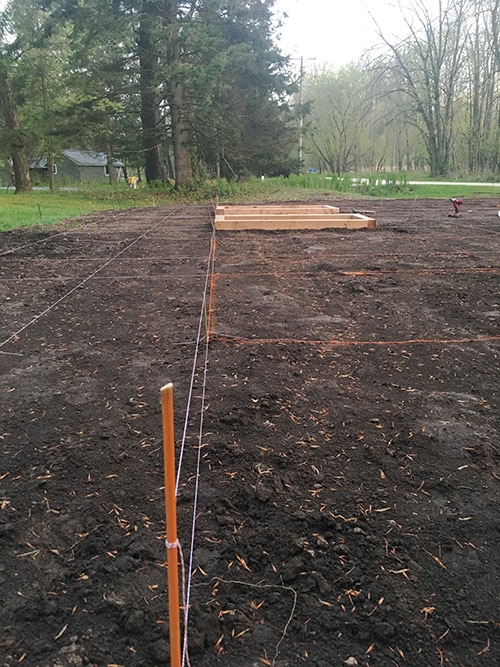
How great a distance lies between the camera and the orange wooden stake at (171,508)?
3.28ft

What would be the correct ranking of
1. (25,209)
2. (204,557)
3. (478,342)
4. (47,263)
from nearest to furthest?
(204,557), (478,342), (47,263), (25,209)

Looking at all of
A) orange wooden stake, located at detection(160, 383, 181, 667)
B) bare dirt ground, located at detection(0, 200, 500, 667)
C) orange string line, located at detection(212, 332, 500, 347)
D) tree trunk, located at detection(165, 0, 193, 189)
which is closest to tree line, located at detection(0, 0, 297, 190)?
tree trunk, located at detection(165, 0, 193, 189)

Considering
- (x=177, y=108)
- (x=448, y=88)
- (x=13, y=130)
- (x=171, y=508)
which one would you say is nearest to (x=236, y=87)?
(x=177, y=108)

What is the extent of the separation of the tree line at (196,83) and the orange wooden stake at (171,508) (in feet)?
46.8

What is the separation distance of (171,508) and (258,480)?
3.36 ft

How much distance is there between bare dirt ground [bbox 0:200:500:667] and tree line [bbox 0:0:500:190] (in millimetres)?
11868

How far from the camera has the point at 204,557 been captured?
166 centimetres

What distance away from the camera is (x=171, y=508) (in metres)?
1.06

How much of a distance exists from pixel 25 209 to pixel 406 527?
14.1 meters

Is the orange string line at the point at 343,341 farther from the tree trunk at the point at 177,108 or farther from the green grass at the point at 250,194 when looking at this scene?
the tree trunk at the point at 177,108

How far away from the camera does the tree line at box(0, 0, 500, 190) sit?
15094mm

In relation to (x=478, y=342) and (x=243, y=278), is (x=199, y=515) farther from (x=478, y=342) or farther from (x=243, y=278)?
(x=243, y=278)

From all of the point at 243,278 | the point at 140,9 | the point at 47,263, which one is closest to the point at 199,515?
the point at 243,278

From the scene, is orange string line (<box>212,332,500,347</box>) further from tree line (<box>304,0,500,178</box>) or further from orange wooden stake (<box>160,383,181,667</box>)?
tree line (<box>304,0,500,178</box>)
